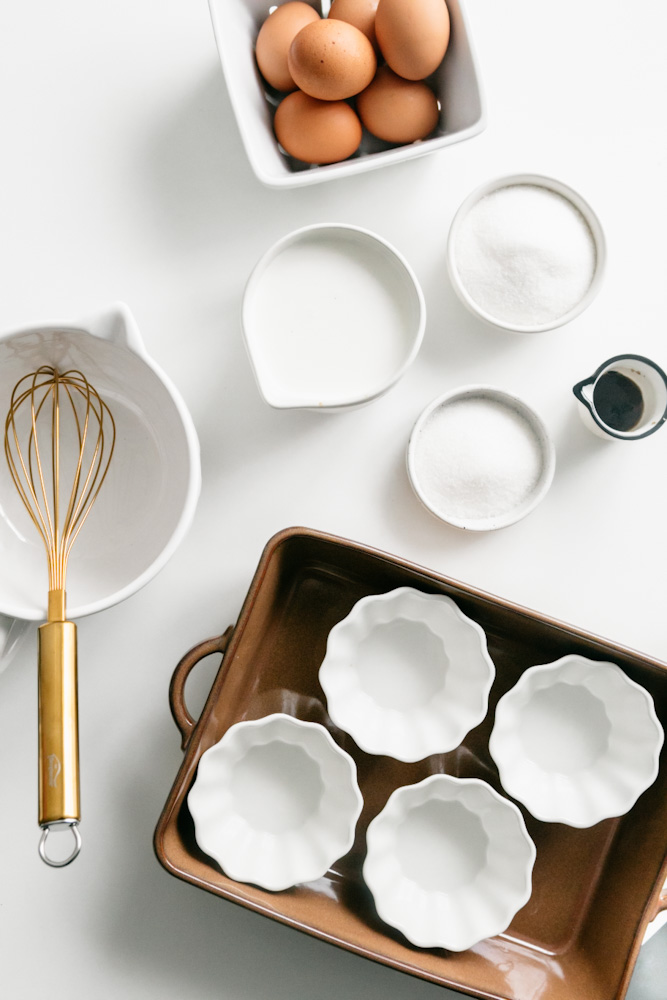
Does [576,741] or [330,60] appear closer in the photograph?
[330,60]

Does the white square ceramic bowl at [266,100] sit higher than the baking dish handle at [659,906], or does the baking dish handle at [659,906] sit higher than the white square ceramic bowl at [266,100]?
the white square ceramic bowl at [266,100]

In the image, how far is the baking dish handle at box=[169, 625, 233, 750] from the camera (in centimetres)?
60

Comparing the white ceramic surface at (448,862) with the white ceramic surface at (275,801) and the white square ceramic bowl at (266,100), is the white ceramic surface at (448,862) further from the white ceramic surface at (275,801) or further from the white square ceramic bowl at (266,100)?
the white square ceramic bowl at (266,100)

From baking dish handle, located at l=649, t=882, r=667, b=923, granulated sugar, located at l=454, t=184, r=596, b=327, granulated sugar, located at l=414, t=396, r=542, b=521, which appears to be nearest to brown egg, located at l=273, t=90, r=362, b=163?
granulated sugar, located at l=454, t=184, r=596, b=327

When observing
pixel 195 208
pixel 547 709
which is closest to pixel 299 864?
pixel 547 709

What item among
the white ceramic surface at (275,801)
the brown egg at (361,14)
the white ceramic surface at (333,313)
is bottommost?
the white ceramic surface at (275,801)

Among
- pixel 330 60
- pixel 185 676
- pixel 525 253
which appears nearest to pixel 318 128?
pixel 330 60

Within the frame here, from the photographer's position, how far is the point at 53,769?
0.50 metres

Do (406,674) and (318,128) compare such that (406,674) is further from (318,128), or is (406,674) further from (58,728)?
(318,128)

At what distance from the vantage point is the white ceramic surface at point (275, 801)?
24.8 inches

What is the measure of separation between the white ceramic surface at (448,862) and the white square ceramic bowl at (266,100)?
19.8 inches

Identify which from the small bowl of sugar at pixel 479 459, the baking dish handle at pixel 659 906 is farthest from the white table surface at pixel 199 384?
the baking dish handle at pixel 659 906

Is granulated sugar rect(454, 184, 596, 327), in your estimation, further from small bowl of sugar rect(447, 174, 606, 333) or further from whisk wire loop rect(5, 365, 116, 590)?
whisk wire loop rect(5, 365, 116, 590)

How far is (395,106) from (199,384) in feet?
0.92
